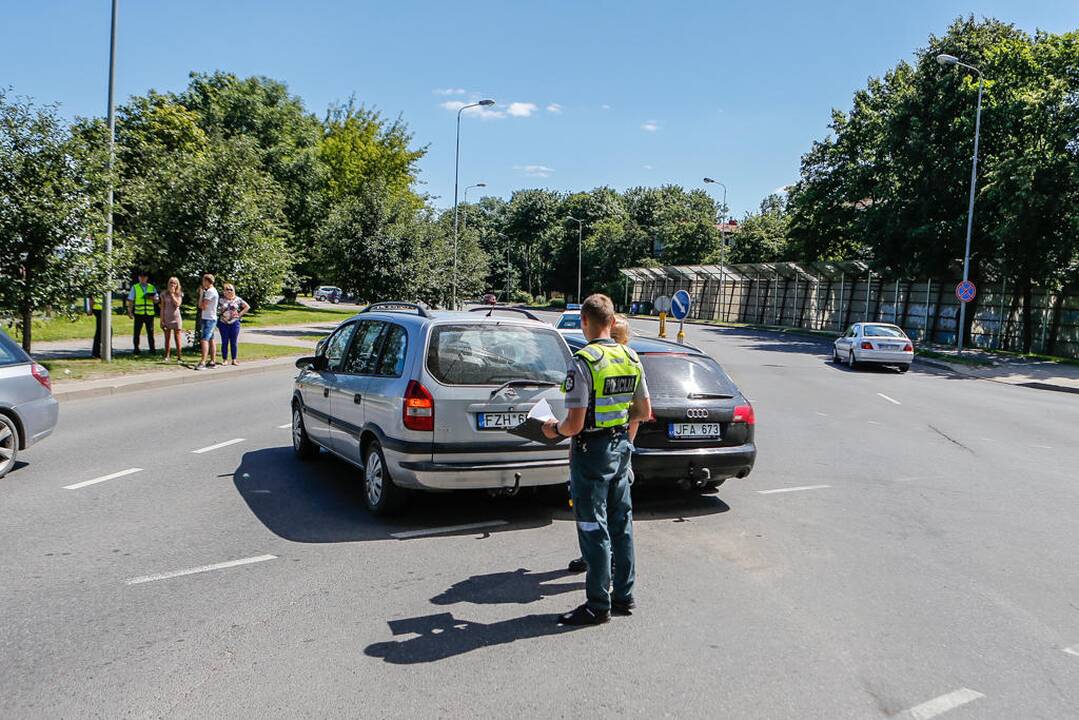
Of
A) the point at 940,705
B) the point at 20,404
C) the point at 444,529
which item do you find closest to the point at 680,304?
the point at 444,529

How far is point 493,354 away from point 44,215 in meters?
11.6

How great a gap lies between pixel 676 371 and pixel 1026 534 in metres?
2.97

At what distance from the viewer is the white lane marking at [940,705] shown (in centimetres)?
338

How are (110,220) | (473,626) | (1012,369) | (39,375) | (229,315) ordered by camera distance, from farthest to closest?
1. (1012,369)
2. (229,315)
3. (110,220)
4. (39,375)
5. (473,626)

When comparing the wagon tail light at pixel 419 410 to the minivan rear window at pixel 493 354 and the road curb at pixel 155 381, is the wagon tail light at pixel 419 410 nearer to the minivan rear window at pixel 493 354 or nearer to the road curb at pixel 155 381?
the minivan rear window at pixel 493 354

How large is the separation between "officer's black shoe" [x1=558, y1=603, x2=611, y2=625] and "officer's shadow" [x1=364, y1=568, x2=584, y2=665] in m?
0.06

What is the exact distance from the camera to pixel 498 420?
6125 millimetres

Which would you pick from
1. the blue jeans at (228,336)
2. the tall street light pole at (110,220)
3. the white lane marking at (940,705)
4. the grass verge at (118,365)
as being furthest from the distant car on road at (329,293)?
the white lane marking at (940,705)

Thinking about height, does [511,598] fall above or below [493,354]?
below

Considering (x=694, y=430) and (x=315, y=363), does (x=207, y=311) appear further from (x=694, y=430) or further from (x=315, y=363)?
(x=694, y=430)

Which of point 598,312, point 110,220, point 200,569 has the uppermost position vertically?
point 110,220

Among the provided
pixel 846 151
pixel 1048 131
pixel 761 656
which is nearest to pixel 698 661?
pixel 761 656

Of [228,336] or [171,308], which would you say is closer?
[171,308]

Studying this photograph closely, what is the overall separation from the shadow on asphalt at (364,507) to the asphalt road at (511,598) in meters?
0.04
